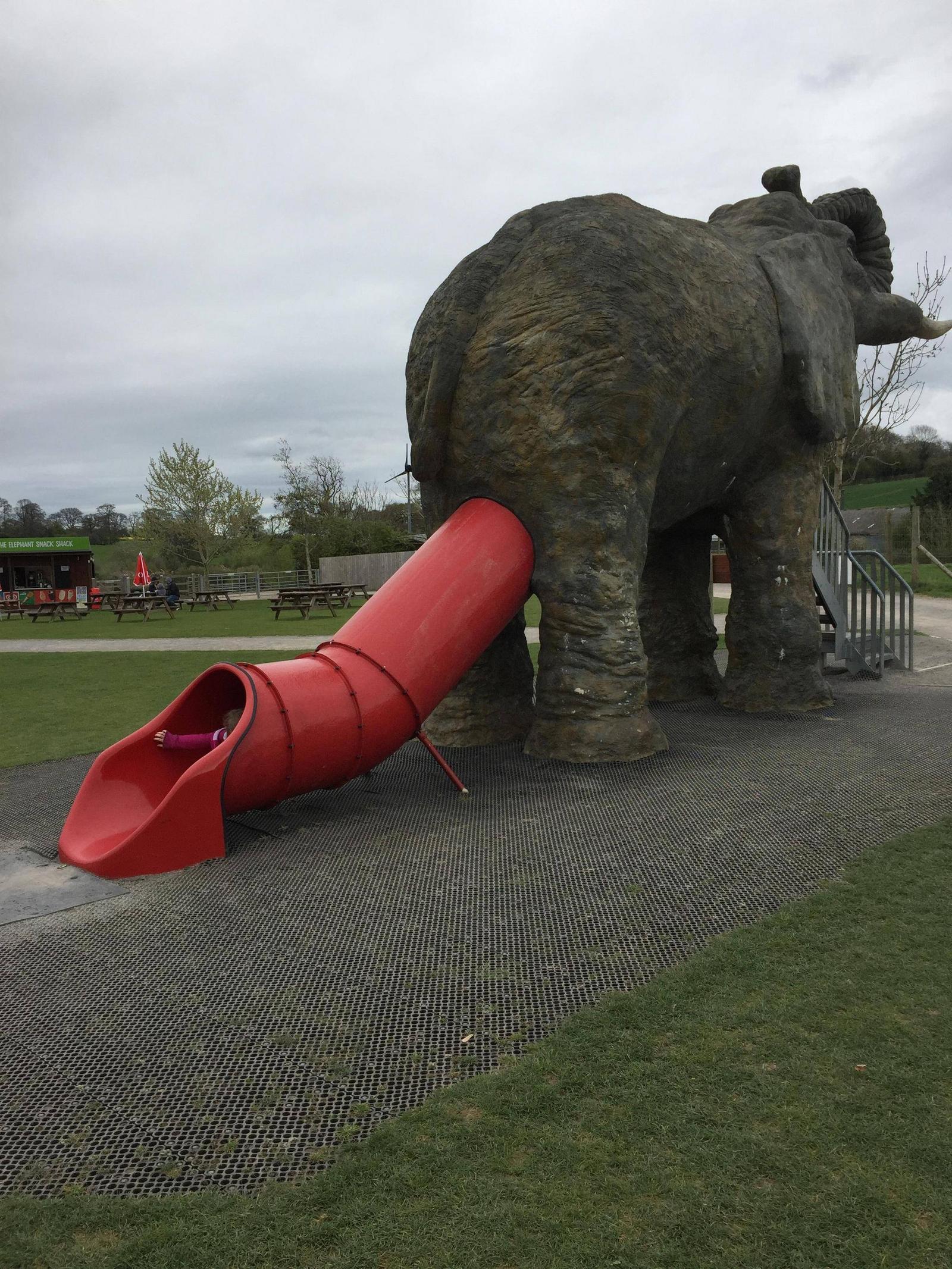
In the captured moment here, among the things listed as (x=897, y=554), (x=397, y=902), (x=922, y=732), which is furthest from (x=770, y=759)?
(x=897, y=554)

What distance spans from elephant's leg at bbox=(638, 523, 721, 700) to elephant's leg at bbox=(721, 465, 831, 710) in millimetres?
765

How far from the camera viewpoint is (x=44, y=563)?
40.3 m

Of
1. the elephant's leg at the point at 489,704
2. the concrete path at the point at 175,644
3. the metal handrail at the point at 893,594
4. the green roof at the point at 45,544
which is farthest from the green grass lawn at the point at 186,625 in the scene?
the green roof at the point at 45,544

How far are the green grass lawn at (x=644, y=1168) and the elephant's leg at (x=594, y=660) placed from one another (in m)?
2.58

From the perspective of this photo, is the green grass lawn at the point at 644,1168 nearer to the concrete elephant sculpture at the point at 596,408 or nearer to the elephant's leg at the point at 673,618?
the concrete elephant sculpture at the point at 596,408

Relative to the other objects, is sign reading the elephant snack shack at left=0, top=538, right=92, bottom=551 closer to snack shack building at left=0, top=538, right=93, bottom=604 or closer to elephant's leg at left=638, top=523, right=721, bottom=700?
snack shack building at left=0, top=538, right=93, bottom=604

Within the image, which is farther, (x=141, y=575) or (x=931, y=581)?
(x=141, y=575)

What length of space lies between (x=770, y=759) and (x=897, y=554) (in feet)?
92.9

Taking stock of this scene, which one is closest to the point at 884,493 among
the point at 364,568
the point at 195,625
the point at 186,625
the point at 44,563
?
the point at 364,568

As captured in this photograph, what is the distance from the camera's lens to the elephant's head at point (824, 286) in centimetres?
664

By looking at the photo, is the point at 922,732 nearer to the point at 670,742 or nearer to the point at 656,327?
the point at 670,742

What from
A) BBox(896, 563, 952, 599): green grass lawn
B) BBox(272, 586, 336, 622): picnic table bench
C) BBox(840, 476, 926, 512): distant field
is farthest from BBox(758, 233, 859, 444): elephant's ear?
BBox(840, 476, 926, 512): distant field

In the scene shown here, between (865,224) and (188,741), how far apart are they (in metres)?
7.10

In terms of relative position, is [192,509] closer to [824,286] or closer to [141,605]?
[141,605]
